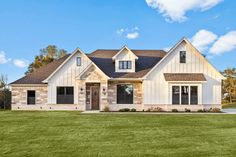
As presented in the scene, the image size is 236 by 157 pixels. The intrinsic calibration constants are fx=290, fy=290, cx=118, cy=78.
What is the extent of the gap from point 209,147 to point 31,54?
134 ft

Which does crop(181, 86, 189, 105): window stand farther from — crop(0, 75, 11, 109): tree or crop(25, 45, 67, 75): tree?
crop(25, 45, 67, 75): tree

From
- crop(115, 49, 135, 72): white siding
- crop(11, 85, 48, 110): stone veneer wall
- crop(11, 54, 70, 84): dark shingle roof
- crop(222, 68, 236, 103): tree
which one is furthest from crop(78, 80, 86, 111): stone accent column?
crop(222, 68, 236, 103): tree

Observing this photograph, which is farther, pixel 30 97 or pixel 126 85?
pixel 30 97

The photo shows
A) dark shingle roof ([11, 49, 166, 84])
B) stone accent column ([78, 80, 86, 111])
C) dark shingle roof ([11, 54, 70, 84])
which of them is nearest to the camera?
stone accent column ([78, 80, 86, 111])

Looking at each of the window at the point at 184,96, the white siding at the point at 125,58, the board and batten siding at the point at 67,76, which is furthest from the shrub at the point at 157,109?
the board and batten siding at the point at 67,76

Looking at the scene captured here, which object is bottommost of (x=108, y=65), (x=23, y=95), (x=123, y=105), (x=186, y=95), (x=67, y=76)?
(x=123, y=105)

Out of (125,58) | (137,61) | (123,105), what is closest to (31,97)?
(123,105)

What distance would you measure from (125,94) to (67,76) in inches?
236

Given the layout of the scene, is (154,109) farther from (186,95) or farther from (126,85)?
(126,85)

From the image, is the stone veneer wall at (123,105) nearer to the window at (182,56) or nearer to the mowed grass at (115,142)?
the window at (182,56)

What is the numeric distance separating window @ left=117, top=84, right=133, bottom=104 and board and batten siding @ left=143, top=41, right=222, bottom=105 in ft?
5.43

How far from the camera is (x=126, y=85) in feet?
91.7

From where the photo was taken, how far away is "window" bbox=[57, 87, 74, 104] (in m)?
28.5

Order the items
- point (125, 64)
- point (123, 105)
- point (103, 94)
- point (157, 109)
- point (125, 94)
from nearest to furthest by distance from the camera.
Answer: point (157, 109) → point (103, 94) → point (123, 105) → point (125, 94) → point (125, 64)
